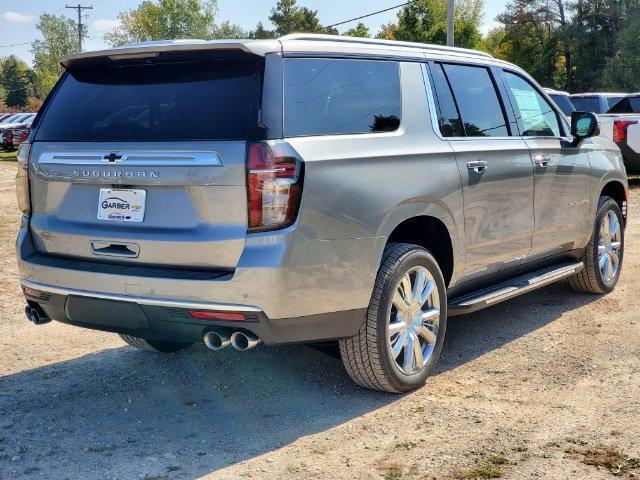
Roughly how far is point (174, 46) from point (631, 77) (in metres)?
43.9

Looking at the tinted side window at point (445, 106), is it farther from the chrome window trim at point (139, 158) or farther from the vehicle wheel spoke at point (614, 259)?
the vehicle wheel spoke at point (614, 259)

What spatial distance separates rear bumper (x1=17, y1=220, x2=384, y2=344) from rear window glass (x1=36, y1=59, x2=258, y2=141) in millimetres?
624

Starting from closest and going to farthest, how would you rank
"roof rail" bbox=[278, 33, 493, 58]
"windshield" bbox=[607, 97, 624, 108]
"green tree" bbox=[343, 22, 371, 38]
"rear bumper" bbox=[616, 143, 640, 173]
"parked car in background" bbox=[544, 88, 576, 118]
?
"roof rail" bbox=[278, 33, 493, 58] < "rear bumper" bbox=[616, 143, 640, 173] < "parked car in background" bbox=[544, 88, 576, 118] < "windshield" bbox=[607, 97, 624, 108] < "green tree" bbox=[343, 22, 371, 38]

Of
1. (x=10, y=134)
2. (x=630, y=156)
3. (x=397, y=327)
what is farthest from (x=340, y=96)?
(x=10, y=134)

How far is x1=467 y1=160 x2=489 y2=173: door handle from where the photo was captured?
16.4ft

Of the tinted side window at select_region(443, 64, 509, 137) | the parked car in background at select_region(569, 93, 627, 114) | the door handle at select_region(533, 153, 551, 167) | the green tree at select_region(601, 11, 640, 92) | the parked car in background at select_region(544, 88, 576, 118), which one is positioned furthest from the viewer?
the green tree at select_region(601, 11, 640, 92)

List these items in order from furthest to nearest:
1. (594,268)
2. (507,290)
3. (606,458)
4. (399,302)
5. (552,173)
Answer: (594,268)
(552,173)
(507,290)
(399,302)
(606,458)

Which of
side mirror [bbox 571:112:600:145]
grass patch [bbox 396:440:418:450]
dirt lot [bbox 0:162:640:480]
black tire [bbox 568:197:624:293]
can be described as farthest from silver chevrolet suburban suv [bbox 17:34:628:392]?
black tire [bbox 568:197:624:293]

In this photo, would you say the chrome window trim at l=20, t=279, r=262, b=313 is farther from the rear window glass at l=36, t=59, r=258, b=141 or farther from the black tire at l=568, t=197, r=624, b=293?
the black tire at l=568, t=197, r=624, b=293

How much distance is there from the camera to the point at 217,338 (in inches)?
155

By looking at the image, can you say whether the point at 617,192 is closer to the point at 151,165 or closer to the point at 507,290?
the point at 507,290

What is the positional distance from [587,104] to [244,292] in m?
17.5

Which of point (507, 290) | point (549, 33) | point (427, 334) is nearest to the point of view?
point (427, 334)

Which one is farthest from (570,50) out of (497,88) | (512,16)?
(497,88)
